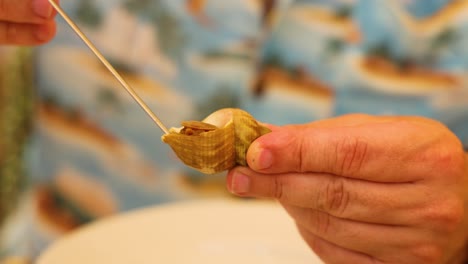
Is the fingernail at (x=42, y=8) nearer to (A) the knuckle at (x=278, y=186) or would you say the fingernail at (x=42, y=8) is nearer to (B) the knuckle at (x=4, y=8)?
(B) the knuckle at (x=4, y=8)

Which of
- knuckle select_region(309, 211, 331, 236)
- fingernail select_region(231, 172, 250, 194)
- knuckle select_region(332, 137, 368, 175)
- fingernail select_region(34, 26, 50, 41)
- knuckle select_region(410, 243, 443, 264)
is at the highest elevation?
fingernail select_region(34, 26, 50, 41)

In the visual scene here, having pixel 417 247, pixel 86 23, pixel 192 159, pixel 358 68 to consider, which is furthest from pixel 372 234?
A: pixel 86 23

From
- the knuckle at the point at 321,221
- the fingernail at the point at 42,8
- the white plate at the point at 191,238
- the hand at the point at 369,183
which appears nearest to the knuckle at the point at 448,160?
the hand at the point at 369,183

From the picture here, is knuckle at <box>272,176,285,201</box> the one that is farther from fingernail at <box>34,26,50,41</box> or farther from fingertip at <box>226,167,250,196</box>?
fingernail at <box>34,26,50,41</box>

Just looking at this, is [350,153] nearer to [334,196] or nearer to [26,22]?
[334,196]

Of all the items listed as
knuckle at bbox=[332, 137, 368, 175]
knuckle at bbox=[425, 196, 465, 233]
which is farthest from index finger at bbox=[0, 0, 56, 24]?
knuckle at bbox=[425, 196, 465, 233]

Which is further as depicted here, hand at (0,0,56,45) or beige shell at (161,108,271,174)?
hand at (0,0,56,45)
